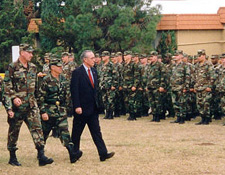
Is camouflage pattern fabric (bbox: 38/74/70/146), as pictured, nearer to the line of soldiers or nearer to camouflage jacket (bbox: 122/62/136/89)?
the line of soldiers

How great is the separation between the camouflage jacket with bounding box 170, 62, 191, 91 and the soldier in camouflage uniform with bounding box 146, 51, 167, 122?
80cm

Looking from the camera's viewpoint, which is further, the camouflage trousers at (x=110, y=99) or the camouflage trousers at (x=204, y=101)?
the camouflage trousers at (x=110, y=99)

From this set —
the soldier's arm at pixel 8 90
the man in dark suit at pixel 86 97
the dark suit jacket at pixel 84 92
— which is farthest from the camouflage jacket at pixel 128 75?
the soldier's arm at pixel 8 90

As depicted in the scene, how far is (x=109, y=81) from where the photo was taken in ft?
64.4

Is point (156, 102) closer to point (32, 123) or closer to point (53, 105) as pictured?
point (53, 105)

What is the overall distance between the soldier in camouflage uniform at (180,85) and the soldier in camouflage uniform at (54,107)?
7.23m

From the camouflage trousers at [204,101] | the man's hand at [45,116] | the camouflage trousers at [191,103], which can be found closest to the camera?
the man's hand at [45,116]

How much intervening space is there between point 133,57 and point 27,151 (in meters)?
7.66

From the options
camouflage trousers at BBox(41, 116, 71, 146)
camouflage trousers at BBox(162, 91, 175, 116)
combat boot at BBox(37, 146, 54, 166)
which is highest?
camouflage trousers at BBox(41, 116, 71, 146)

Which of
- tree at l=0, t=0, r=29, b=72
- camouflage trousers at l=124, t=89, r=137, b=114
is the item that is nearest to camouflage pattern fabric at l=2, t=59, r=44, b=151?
camouflage trousers at l=124, t=89, r=137, b=114

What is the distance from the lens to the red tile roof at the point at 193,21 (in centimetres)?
4253

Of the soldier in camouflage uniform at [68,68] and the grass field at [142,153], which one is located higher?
the soldier in camouflage uniform at [68,68]

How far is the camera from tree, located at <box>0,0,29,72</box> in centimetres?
3859

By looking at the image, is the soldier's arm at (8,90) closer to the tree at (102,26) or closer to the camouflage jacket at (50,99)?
the camouflage jacket at (50,99)
